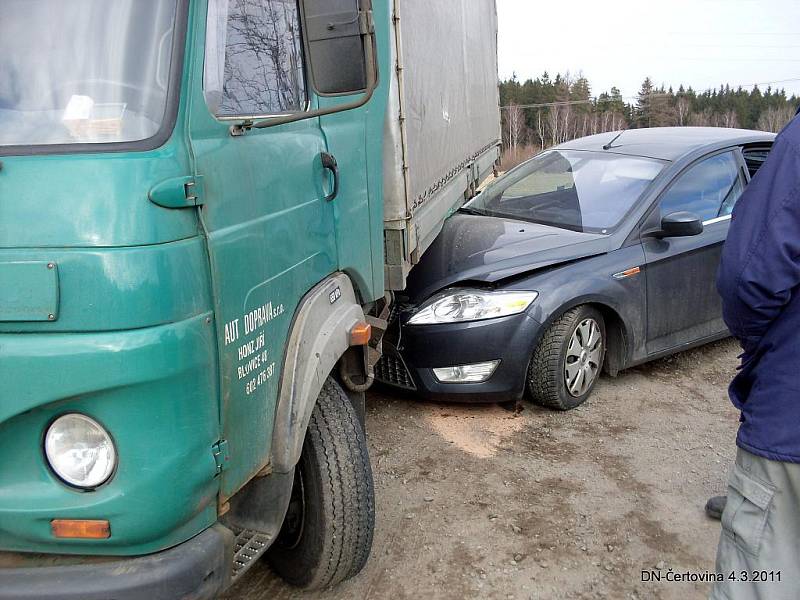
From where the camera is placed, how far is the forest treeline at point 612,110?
62969mm

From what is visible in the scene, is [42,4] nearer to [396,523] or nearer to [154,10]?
[154,10]

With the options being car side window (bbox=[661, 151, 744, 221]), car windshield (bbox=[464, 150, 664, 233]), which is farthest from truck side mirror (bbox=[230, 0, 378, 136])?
car side window (bbox=[661, 151, 744, 221])

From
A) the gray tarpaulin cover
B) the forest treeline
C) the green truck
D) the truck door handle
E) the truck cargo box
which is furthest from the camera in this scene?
the forest treeline

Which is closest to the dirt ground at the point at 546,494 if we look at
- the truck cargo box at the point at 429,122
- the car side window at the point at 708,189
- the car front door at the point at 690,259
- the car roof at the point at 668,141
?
the car front door at the point at 690,259

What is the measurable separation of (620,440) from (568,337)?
2.26 ft

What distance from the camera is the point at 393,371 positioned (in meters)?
4.67

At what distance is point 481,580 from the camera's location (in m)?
3.10

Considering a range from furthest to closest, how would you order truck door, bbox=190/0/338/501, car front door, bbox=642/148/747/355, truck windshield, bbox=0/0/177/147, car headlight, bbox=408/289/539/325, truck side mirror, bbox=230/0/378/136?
car front door, bbox=642/148/747/355, car headlight, bbox=408/289/539/325, truck side mirror, bbox=230/0/378/136, truck door, bbox=190/0/338/501, truck windshield, bbox=0/0/177/147

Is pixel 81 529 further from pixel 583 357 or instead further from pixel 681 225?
pixel 681 225

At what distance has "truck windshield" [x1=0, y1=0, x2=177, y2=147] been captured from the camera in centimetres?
193

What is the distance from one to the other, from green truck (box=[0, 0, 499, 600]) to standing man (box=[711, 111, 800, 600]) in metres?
1.33

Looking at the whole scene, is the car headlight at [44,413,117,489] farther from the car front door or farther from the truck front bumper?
the car front door

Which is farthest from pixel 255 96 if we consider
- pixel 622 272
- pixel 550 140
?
pixel 550 140

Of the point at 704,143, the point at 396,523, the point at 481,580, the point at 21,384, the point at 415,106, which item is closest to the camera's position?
the point at 21,384
